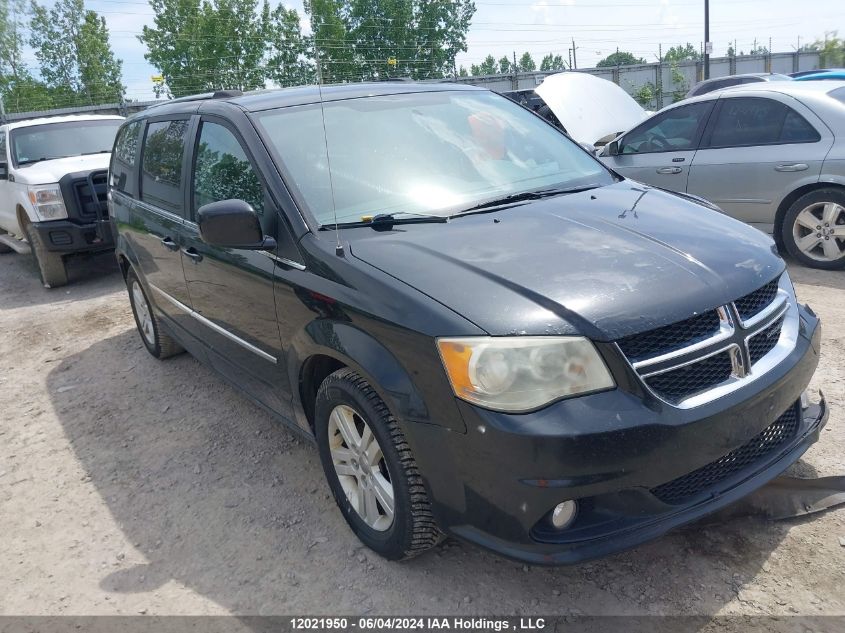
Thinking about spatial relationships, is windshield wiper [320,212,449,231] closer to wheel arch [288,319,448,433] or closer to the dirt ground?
wheel arch [288,319,448,433]

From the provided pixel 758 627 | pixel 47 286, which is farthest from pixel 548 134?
pixel 47 286

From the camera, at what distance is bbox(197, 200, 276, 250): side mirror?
2.93m

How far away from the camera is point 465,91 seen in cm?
413

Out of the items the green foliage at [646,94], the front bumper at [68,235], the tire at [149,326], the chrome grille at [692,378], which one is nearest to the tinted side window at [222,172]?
the tire at [149,326]

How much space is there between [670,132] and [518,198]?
4.60 meters

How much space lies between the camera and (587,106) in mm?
11422

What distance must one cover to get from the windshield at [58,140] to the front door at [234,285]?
6.13 m

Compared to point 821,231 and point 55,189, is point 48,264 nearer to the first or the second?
point 55,189

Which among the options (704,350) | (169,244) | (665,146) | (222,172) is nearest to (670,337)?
(704,350)

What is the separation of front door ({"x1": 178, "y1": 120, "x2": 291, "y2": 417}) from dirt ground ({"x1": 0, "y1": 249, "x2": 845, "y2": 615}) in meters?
0.51

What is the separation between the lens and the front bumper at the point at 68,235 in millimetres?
7844

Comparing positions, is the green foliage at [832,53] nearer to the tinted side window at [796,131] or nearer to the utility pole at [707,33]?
the utility pole at [707,33]

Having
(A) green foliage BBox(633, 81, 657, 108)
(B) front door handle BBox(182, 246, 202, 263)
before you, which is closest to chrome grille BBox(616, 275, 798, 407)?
(B) front door handle BBox(182, 246, 202, 263)

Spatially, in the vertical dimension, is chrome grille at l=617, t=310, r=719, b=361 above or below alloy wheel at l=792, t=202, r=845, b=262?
above
